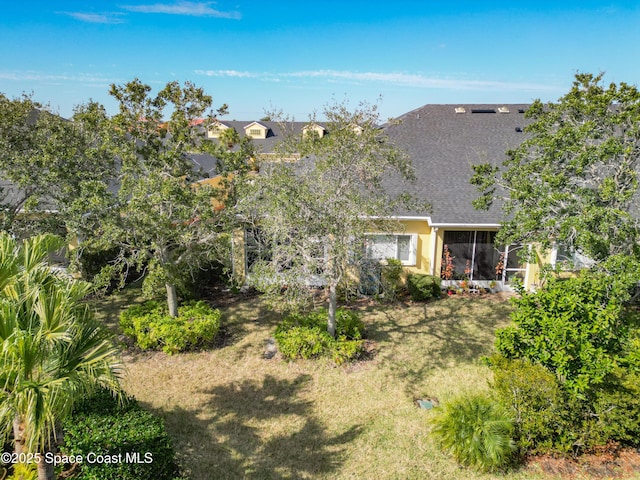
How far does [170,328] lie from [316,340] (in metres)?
4.16

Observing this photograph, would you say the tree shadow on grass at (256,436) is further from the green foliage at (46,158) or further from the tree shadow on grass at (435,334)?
the green foliage at (46,158)

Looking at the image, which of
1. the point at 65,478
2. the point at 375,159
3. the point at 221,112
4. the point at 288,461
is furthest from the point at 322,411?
the point at 221,112

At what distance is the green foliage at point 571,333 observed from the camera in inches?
291

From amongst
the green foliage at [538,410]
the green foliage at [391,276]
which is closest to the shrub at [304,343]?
the green foliage at [391,276]

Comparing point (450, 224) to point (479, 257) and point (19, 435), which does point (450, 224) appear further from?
point (19, 435)

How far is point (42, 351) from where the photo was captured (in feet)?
16.6

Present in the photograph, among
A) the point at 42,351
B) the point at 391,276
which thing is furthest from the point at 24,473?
the point at 391,276

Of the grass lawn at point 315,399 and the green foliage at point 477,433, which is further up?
the green foliage at point 477,433

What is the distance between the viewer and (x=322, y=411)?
948 cm

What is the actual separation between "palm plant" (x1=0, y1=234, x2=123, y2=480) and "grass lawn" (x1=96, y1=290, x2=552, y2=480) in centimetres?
329

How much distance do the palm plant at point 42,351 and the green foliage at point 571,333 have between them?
7236 mm

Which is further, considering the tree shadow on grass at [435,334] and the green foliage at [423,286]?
the green foliage at [423,286]

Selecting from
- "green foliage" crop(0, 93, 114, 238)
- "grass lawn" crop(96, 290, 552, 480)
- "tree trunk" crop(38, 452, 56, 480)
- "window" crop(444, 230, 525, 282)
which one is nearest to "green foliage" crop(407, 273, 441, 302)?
"window" crop(444, 230, 525, 282)

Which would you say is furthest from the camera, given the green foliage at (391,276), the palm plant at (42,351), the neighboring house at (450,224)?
the neighboring house at (450,224)
